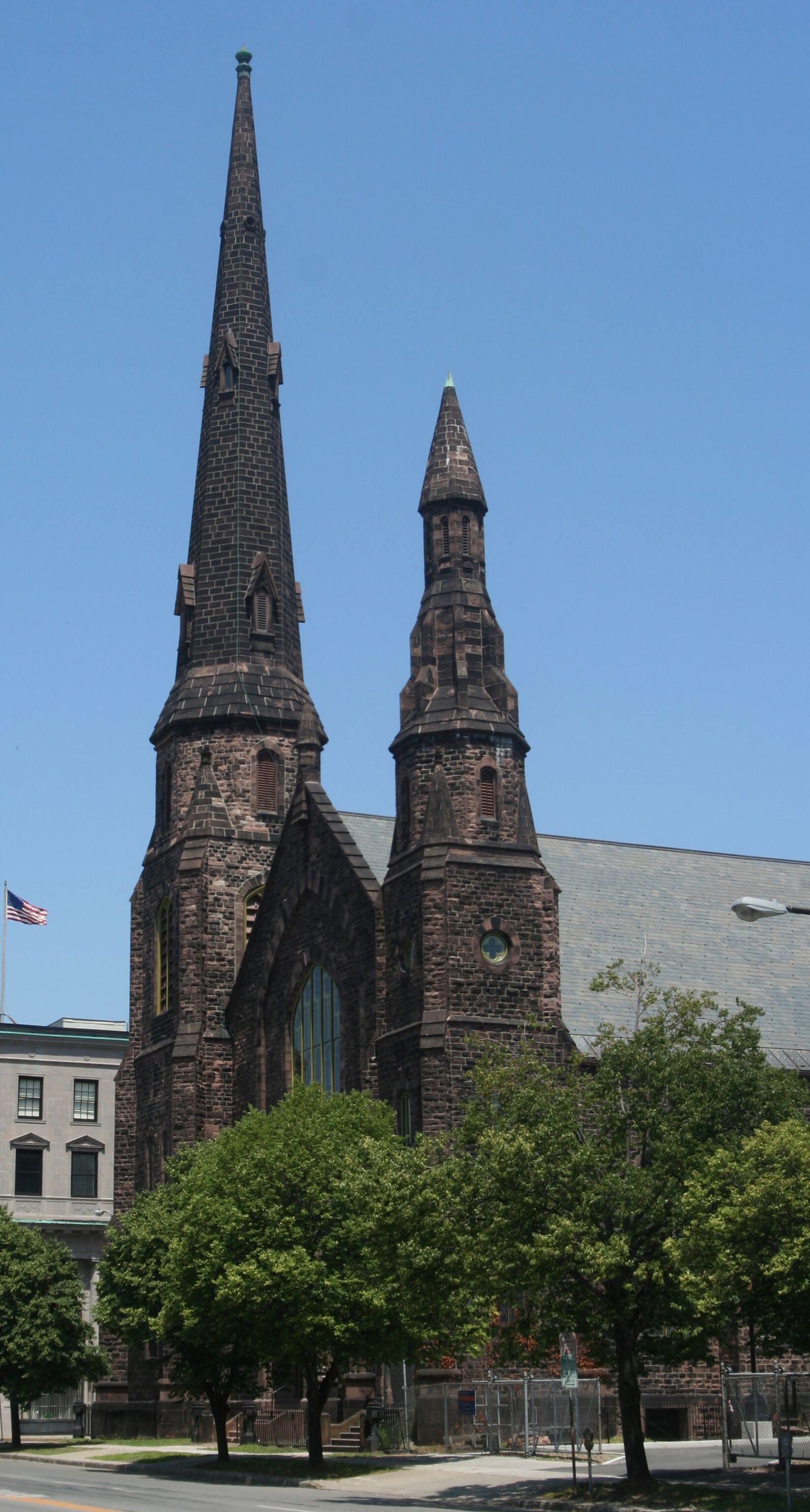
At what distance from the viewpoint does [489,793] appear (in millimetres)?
49938

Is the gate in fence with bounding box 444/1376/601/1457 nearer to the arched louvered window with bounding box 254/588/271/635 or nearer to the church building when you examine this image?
the church building

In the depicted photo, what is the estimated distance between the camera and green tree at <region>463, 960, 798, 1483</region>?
32.6m

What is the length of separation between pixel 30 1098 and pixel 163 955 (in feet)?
62.9

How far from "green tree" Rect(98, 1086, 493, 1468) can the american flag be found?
30751 millimetres

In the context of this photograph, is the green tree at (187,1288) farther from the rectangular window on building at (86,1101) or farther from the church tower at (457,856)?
the rectangular window on building at (86,1101)

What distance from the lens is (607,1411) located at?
43.8 m

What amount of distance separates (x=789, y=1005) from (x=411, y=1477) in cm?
2156

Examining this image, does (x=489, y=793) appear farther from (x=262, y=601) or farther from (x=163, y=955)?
(x=262, y=601)

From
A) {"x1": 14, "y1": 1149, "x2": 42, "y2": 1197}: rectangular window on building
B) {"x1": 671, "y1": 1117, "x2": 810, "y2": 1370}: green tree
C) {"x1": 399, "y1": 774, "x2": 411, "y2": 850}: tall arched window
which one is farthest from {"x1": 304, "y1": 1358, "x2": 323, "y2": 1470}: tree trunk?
{"x1": 14, "y1": 1149, "x2": 42, "y2": 1197}: rectangular window on building

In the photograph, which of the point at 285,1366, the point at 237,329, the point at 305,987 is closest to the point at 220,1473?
the point at 285,1366

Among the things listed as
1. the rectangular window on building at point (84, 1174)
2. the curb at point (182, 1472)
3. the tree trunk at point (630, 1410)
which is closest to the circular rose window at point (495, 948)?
the curb at point (182, 1472)

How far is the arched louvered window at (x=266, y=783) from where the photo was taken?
203 feet

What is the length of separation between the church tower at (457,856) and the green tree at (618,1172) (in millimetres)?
9888

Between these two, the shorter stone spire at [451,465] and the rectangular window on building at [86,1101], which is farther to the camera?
the rectangular window on building at [86,1101]
